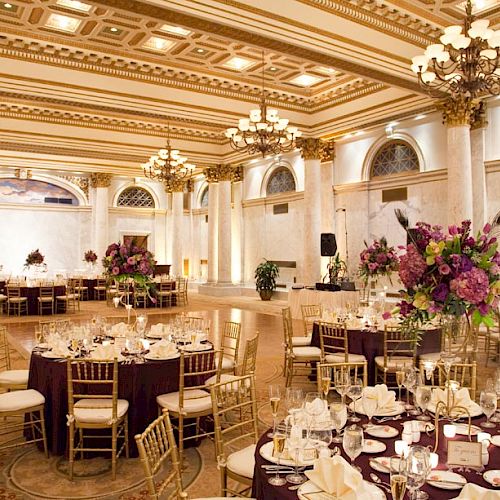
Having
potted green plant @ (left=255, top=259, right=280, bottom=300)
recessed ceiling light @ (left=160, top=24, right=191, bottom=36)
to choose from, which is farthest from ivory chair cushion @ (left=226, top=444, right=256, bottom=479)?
potted green plant @ (left=255, top=259, right=280, bottom=300)

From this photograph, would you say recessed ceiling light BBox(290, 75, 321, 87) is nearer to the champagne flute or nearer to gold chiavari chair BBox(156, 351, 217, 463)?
gold chiavari chair BBox(156, 351, 217, 463)

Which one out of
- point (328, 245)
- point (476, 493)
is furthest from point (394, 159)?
point (476, 493)

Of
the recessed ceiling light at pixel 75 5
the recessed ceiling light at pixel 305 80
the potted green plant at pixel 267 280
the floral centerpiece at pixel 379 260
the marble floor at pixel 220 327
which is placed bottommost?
the marble floor at pixel 220 327

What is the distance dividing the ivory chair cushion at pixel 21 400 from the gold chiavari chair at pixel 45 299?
918cm

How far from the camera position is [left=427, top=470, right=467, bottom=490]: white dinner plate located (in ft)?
6.71

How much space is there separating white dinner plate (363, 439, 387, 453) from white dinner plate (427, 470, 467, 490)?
283 millimetres

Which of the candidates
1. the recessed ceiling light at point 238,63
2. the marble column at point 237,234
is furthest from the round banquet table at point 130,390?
the marble column at point 237,234

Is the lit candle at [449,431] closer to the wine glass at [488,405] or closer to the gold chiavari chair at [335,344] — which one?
the wine glass at [488,405]

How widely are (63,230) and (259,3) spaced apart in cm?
1752

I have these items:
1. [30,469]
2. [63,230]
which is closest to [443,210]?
[30,469]

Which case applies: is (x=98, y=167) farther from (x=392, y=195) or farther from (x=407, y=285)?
(x=407, y=285)

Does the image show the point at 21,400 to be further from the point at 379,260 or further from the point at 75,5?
the point at 75,5

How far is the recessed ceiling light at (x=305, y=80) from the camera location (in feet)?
38.5

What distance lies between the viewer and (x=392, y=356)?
600 centimetres
